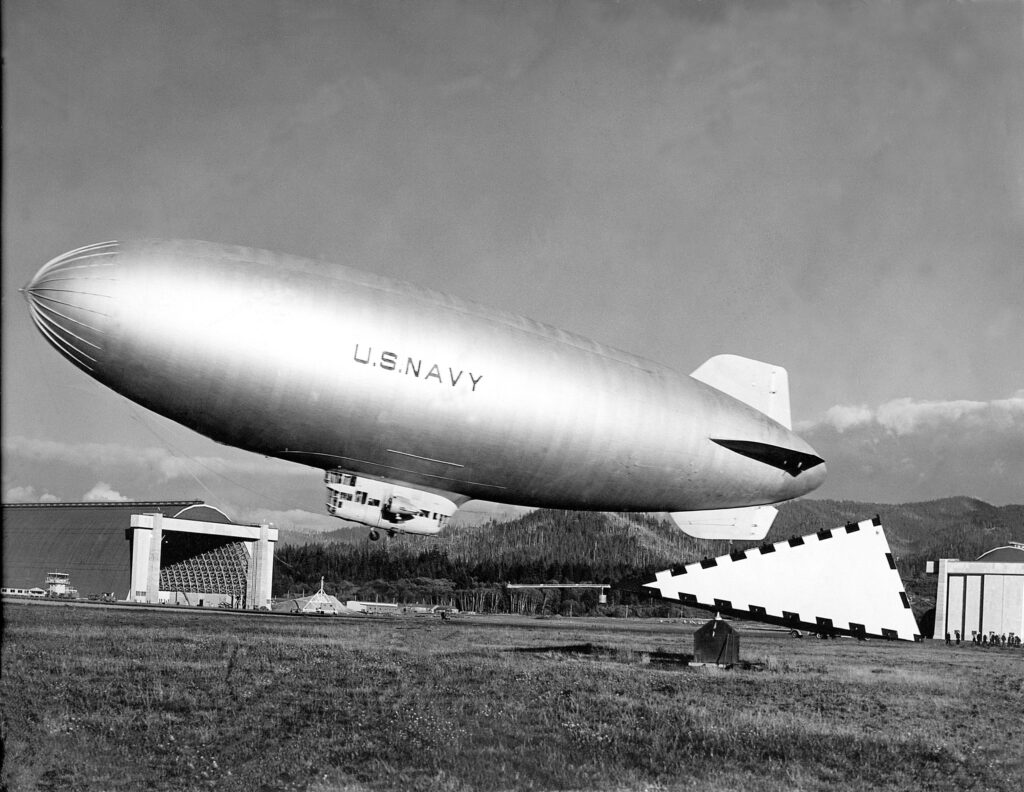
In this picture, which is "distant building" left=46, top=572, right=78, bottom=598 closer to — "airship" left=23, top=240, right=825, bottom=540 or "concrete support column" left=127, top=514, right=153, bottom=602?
"concrete support column" left=127, top=514, right=153, bottom=602

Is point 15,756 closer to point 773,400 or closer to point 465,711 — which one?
point 465,711

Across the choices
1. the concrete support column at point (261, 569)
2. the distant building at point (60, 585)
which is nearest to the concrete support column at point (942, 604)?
the concrete support column at point (261, 569)

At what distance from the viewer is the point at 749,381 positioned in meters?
25.4

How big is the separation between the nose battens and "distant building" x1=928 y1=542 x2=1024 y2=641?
235ft

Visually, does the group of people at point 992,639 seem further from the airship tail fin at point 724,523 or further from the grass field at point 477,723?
the airship tail fin at point 724,523

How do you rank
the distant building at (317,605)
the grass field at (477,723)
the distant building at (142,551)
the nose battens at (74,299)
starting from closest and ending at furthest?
the grass field at (477,723) < the nose battens at (74,299) < the distant building at (317,605) < the distant building at (142,551)

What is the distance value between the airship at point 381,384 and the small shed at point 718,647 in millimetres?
7056

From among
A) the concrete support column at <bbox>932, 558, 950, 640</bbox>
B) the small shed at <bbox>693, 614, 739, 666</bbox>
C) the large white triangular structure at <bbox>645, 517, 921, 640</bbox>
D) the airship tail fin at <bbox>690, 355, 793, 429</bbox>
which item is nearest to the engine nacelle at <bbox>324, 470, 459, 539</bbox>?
the large white triangular structure at <bbox>645, 517, 921, 640</bbox>

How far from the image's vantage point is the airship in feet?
53.4

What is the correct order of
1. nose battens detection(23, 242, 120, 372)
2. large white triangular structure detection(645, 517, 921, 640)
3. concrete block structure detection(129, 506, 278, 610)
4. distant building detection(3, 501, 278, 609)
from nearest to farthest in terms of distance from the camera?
nose battens detection(23, 242, 120, 372), large white triangular structure detection(645, 517, 921, 640), concrete block structure detection(129, 506, 278, 610), distant building detection(3, 501, 278, 609)

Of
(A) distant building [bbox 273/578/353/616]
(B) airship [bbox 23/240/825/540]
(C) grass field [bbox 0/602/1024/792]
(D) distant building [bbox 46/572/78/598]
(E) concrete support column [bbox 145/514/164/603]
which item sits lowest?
(D) distant building [bbox 46/572/78/598]

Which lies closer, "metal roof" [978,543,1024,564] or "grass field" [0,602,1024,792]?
"grass field" [0,602,1024,792]

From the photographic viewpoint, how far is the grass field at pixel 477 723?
12.5 metres

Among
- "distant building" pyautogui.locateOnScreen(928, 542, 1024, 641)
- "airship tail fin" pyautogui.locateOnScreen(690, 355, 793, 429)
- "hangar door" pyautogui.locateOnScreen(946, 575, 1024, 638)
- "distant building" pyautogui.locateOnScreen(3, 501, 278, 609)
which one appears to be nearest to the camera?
"airship tail fin" pyautogui.locateOnScreen(690, 355, 793, 429)
